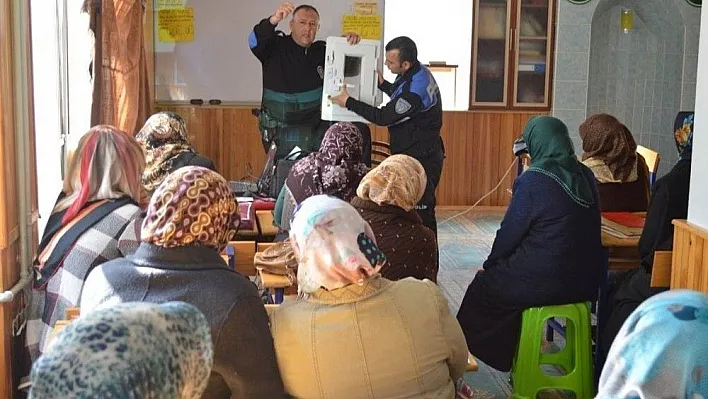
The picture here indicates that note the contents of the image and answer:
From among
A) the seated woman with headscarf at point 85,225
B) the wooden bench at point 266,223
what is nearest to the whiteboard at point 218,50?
the wooden bench at point 266,223

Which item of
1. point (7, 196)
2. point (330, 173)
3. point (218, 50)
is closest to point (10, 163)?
point (7, 196)

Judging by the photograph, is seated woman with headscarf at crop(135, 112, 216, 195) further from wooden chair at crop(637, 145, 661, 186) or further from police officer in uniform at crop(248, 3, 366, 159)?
wooden chair at crop(637, 145, 661, 186)

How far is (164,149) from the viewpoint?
4.51m

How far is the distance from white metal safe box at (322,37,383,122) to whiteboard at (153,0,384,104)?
90.5 inches

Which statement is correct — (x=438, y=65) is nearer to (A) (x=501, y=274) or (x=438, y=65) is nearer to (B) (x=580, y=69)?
(B) (x=580, y=69)

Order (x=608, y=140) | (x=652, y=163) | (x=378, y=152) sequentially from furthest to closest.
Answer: (x=378, y=152)
(x=652, y=163)
(x=608, y=140)

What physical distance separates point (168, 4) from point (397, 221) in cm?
468

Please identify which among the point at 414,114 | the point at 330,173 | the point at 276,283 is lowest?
the point at 276,283

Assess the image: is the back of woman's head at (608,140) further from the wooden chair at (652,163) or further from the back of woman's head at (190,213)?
the back of woman's head at (190,213)

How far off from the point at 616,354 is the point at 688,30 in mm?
7366

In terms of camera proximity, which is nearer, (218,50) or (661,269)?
(661,269)

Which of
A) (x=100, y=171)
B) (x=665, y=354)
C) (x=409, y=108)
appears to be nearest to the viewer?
(x=665, y=354)

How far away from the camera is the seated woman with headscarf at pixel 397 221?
344 centimetres

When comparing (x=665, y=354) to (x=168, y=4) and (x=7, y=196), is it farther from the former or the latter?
(x=168, y=4)
